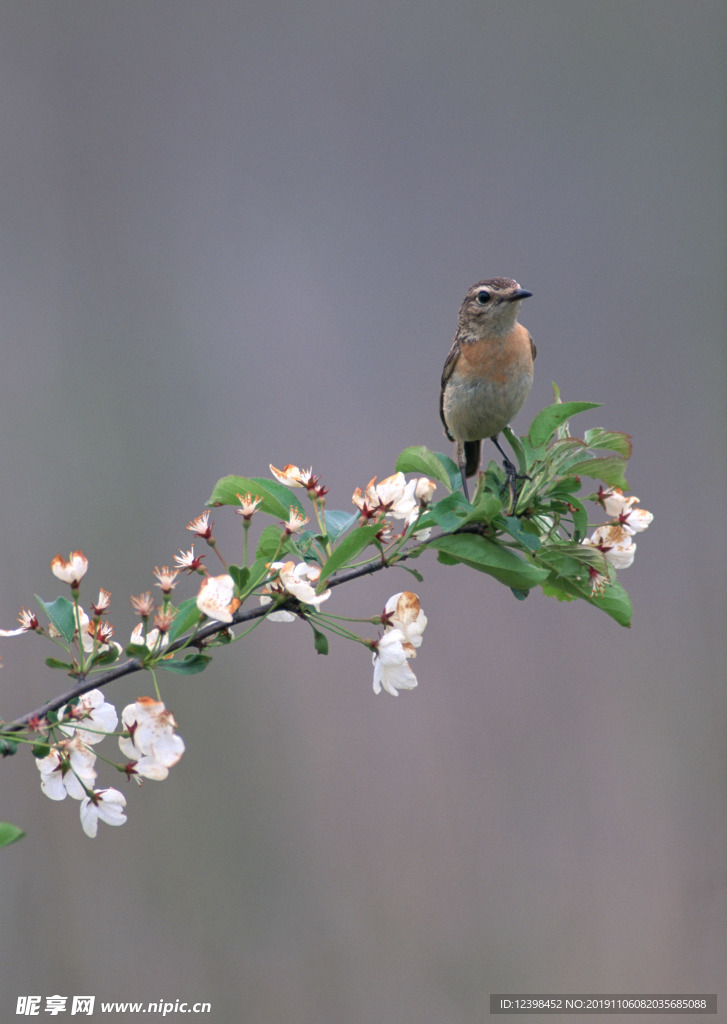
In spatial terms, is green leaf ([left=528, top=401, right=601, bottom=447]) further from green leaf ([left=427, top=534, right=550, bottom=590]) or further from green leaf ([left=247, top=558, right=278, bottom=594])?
green leaf ([left=247, top=558, right=278, bottom=594])

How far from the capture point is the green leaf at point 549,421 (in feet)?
2.98

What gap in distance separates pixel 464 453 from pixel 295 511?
831 millimetres

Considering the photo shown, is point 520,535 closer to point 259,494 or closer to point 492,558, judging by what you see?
point 492,558

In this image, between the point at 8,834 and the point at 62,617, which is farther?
the point at 62,617

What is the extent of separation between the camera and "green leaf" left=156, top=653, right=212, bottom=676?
0.70 meters

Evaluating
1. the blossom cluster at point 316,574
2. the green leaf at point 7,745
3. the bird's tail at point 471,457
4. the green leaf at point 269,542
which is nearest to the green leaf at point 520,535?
the blossom cluster at point 316,574

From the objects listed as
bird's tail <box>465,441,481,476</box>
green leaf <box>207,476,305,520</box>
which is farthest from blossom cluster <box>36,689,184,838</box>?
bird's tail <box>465,441,481,476</box>

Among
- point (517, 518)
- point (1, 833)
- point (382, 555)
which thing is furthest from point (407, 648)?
point (1, 833)

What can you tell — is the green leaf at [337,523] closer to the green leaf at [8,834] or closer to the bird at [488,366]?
the green leaf at [8,834]

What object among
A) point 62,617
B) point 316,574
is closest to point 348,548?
point 316,574

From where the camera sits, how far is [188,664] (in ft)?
2.35

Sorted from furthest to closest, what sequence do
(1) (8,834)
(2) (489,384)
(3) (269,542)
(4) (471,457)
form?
1. (4) (471,457)
2. (2) (489,384)
3. (3) (269,542)
4. (1) (8,834)

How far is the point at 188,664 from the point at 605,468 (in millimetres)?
466

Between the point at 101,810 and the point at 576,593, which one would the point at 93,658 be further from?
the point at 576,593
